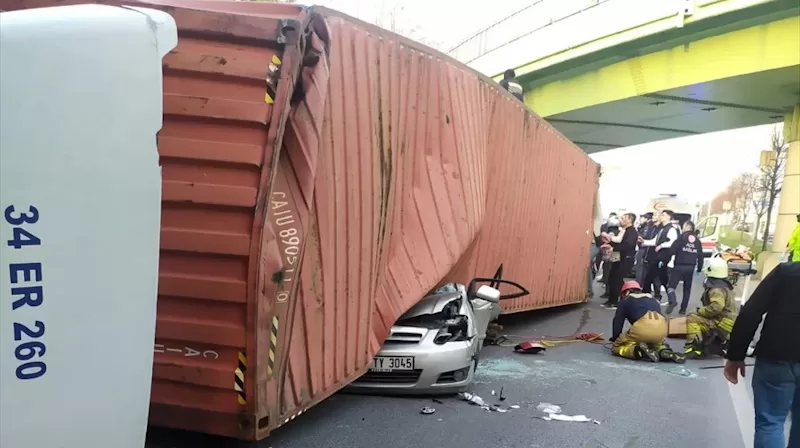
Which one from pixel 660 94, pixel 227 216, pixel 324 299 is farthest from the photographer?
Result: pixel 660 94

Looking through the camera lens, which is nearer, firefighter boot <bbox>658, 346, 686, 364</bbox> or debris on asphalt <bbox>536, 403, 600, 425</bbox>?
debris on asphalt <bbox>536, 403, 600, 425</bbox>

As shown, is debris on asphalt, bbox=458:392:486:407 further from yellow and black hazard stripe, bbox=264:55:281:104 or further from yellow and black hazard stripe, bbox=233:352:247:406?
yellow and black hazard stripe, bbox=264:55:281:104

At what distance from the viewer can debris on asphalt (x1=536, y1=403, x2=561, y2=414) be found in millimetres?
5191

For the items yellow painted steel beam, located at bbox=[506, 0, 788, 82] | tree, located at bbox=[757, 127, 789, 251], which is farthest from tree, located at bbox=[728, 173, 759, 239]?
yellow painted steel beam, located at bbox=[506, 0, 788, 82]

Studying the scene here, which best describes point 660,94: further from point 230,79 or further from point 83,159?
point 83,159

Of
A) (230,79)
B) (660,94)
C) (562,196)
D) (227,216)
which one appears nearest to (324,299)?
(227,216)

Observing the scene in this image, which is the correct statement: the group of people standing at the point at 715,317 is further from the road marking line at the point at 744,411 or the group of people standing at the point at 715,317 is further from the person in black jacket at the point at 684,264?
the road marking line at the point at 744,411

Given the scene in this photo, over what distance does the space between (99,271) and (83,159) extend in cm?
38

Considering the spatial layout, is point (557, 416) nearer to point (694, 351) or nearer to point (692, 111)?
point (694, 351)

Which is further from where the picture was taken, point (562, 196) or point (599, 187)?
point (599, 187)

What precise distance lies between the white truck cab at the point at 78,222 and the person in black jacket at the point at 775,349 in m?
3.27

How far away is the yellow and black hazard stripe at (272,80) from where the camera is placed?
10.7ft

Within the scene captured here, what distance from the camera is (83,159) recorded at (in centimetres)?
200

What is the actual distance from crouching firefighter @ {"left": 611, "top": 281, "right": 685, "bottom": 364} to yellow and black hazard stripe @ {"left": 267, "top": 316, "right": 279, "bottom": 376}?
547 centimetres
